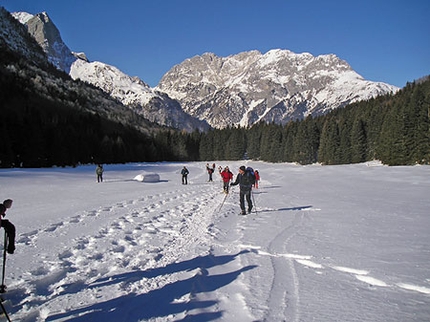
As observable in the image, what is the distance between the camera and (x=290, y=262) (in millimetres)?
6141

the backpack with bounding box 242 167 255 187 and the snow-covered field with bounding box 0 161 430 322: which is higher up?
the backpack with bounding box 242 167 255 187

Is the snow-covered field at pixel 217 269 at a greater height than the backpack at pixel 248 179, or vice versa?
the backpack at pixel 248 179

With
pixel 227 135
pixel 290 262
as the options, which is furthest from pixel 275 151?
pixel 290 262

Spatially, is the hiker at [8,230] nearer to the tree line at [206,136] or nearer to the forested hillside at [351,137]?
the tree line at [206,136]

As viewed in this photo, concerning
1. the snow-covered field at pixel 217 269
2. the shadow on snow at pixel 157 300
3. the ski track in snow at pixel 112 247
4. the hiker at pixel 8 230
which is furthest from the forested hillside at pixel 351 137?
the hiker at pixel 8 230

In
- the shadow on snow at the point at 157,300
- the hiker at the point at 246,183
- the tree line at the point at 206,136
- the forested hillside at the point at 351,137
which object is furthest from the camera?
the tree line at the point at 206,136

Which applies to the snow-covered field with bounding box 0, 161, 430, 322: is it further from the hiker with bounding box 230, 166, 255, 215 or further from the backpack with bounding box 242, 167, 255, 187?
the backpack with bounding box 242, 167, 255, 187

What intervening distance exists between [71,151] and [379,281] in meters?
66.8

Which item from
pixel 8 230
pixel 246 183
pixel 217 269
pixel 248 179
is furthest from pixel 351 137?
pixel 8 230

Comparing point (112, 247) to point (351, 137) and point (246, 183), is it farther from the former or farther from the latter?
point (351, 137)

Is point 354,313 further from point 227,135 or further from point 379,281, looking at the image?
point 227,135

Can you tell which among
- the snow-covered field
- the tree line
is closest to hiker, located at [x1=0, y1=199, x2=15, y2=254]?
the snow-covered field

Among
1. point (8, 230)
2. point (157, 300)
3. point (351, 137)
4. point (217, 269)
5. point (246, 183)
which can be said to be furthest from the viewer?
point (351, 137)

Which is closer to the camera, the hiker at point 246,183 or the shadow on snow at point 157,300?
the shadow on snow at point 157,300
